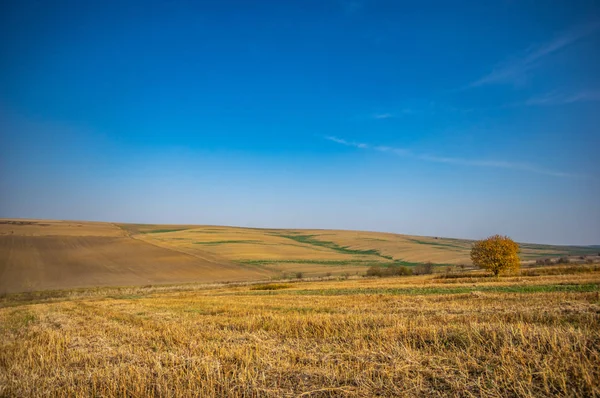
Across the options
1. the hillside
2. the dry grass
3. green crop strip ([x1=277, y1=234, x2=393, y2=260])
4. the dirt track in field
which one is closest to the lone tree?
the hillside

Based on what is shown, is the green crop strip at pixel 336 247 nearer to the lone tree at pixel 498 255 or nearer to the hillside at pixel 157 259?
the hillside at pixel 157 259

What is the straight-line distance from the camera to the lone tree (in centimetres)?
4909

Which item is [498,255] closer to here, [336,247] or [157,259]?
[157,259]

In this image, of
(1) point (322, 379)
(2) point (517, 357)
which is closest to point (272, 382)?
(1) point (322, 379)

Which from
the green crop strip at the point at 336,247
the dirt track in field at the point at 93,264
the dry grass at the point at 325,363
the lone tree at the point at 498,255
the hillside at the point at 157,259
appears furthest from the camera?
the green crop strip at the point at 336,247

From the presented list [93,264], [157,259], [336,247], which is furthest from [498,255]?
[336,247]

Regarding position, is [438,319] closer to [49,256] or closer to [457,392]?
[457,392]

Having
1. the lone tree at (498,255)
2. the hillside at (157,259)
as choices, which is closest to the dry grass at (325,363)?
the lone tree at (498,255)

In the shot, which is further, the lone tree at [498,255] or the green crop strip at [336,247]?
the green crop strip at [336,247]

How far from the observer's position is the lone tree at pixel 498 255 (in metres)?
49.1

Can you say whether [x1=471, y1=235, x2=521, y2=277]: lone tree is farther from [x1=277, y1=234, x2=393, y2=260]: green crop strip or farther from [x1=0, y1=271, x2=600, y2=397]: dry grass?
[x1=277, y1=234, x2=393, y2=260]: green crop strip

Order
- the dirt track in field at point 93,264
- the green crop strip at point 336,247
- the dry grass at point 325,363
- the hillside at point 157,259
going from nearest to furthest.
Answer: the dry grass at point 325,363
the dirt track in field at point 93,264
the hillside at point 157,259
the green crop strip at point 336,247

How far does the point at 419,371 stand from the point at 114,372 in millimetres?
6414

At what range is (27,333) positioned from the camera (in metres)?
13.8
